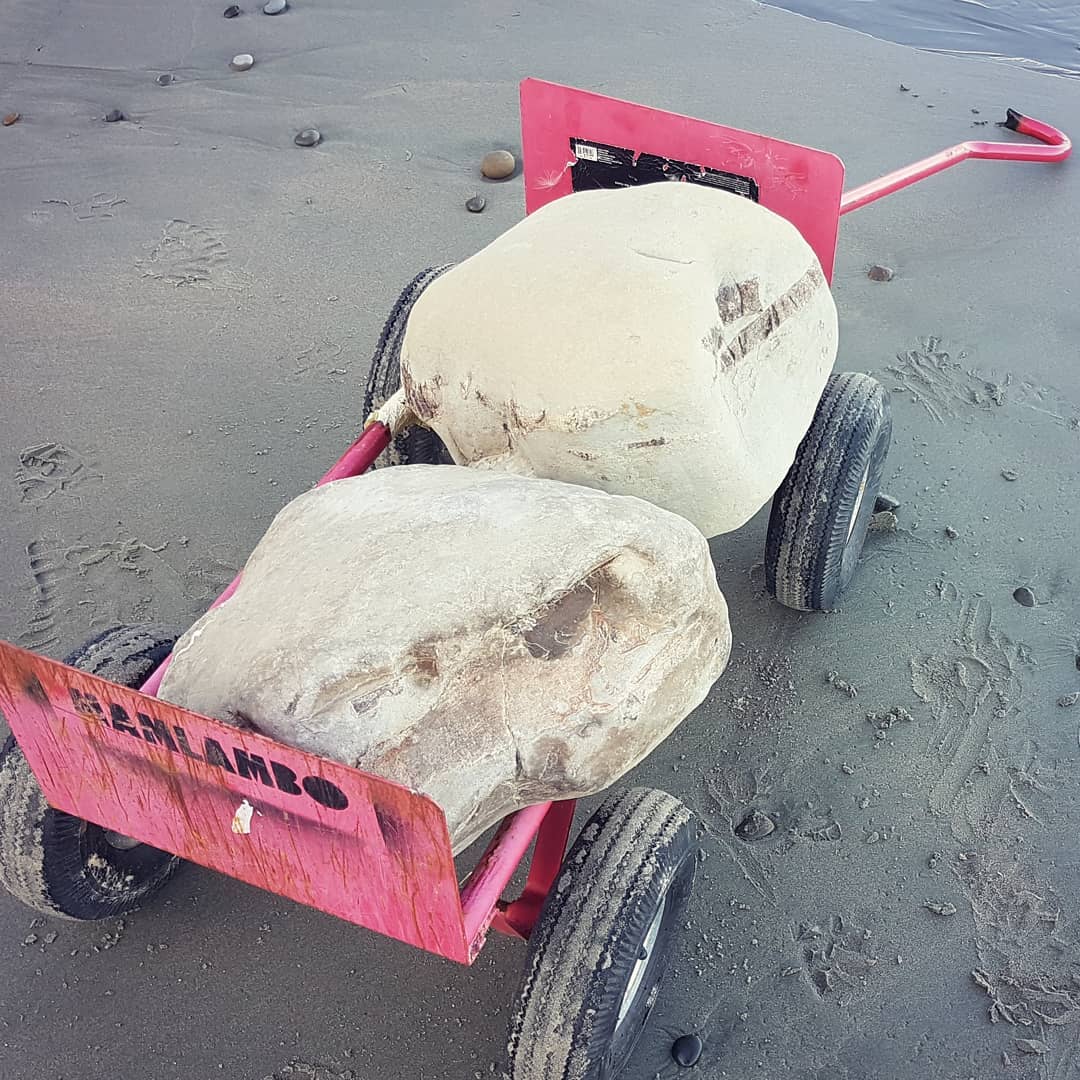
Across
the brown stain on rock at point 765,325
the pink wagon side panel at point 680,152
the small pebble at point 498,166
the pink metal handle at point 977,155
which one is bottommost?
the small pebble at point 498,166

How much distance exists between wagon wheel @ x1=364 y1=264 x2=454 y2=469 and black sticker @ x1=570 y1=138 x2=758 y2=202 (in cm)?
57

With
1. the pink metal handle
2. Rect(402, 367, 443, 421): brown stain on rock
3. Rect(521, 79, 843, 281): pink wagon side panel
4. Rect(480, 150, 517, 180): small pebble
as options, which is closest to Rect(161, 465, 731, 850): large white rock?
Rect(402, 367, 443, 421): brown stain on rock

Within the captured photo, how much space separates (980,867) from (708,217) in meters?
1.42

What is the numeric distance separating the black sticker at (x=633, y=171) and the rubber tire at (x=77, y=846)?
1.56 metres

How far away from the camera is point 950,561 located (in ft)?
8.80

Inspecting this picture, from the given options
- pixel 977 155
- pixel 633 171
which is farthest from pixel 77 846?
pixel 977 155

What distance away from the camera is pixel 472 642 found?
1386mm

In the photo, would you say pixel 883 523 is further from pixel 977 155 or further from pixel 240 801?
pixel 240 801

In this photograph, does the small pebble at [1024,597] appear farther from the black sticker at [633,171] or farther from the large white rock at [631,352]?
the black sticker at [633,171]

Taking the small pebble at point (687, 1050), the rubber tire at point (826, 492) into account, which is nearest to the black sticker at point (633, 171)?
the rubber tire at point (826, 492)

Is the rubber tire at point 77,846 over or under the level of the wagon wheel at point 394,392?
under

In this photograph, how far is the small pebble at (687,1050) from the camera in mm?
1764

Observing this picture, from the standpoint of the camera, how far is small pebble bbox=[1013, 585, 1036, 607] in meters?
2.57

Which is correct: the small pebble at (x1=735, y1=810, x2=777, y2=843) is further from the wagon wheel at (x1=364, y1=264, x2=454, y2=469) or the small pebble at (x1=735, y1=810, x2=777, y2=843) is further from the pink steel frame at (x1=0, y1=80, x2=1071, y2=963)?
the wagon wheel at (x1=364, y1=264, x2=454, y2=469)
